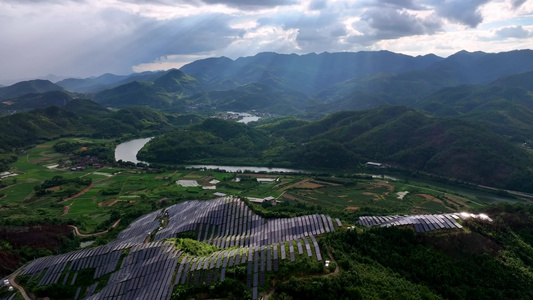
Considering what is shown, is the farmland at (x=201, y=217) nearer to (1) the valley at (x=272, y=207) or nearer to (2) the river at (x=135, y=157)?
(1) the valley at (x=272, y=207)

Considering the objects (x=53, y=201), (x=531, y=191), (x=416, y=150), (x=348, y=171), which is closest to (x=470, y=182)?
(x=531, y=191)

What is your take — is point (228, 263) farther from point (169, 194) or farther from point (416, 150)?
point (416, 150)

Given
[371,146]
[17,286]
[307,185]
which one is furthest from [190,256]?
[371,146]

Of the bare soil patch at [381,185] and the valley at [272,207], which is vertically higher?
the valley at [272,207]

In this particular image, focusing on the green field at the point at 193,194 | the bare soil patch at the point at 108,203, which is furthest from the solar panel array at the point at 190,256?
the bare soil patch at the point at 108,203

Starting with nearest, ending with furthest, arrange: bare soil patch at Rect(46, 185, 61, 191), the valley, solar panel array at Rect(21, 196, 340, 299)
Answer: solar panel array at Rect(21, 196, 340, 299) < the valley < bare soil patch at Rect(46, 185, 61, 191)

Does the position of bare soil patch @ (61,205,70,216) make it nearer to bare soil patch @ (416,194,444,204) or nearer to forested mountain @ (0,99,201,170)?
forested mountain @ (0,99,201,170)

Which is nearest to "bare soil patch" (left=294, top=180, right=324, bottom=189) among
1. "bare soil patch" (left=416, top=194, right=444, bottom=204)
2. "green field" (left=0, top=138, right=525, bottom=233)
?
"green field" (left=0, top=138, right=525, bottom=233)

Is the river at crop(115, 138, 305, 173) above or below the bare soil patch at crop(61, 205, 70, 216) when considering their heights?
below

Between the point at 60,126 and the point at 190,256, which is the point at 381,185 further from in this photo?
the point at 60,126
